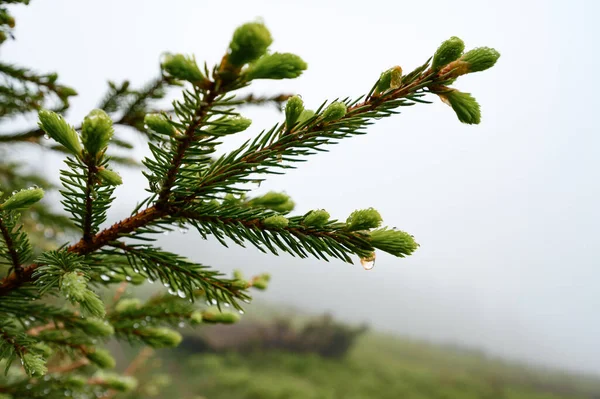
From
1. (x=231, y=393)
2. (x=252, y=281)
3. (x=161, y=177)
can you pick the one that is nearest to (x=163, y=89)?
(x=252, y=281)

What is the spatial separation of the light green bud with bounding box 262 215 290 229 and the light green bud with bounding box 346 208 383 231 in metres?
0.14

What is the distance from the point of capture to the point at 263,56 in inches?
20.8

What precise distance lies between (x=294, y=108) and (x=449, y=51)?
306mm

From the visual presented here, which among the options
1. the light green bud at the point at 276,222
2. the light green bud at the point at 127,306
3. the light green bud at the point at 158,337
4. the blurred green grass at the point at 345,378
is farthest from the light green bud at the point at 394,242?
the blurred green grass at the point at 345,378

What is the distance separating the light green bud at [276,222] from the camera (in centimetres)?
76

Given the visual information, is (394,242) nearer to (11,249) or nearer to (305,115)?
(305,115)

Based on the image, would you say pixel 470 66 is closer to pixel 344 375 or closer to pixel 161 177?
pixel 161 177

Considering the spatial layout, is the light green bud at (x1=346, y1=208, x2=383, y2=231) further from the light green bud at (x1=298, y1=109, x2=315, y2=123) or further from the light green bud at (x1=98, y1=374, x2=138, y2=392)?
the light green bud at (x1=98, y1=374, x2=138, y2=392)

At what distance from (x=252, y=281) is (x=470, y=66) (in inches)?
44.5

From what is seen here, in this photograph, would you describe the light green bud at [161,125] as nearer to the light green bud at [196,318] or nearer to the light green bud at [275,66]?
the light green bud at [275,66]

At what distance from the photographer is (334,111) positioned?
70cm

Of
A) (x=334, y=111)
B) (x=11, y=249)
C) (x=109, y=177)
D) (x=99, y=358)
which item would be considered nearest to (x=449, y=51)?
(x=334, y=111)

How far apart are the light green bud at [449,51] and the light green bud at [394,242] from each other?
34 centimetres

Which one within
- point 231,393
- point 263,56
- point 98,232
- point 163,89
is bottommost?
point 231,393
